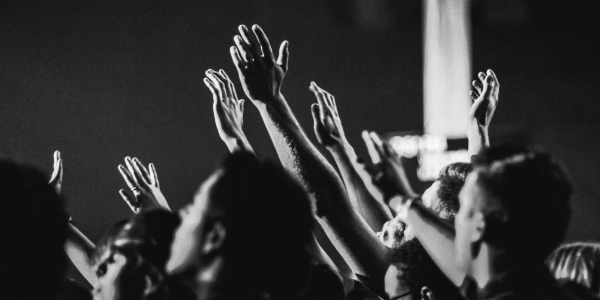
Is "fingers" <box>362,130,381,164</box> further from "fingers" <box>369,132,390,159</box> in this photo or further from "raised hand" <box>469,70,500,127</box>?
"raised hand" <box>469,70,500,127</box>

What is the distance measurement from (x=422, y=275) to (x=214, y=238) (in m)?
0.48

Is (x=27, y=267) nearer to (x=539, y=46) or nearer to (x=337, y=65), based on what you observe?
(x=337, y=65)

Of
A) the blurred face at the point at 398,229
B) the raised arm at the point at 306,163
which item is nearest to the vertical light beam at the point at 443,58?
the blurred face at the point at 398,229

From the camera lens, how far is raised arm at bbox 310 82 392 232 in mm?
1814

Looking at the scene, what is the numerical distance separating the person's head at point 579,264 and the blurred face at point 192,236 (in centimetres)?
90

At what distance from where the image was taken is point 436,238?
56.2 inches

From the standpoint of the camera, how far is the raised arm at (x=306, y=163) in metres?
1.61

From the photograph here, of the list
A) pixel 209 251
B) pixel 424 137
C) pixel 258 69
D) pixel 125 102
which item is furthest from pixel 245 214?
pixel 424 137

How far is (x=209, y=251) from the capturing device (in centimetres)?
131

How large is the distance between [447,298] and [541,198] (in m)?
0.31

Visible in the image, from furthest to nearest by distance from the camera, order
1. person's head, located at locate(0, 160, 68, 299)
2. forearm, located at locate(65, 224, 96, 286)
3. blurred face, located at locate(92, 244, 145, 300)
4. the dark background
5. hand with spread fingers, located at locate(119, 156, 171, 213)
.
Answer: the dark background
hand with spread fingers, located at locate(119, 156, 171, 213)
forearm, located at locate(65, 224, 96, 286)
blurred face, located at locate(92, 244, 145, 300)
person's head, located at locate(0, 160, 68, 299)

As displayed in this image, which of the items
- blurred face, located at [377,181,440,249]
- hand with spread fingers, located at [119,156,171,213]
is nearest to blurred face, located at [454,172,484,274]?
blurred face, located at [377,181,440,249]

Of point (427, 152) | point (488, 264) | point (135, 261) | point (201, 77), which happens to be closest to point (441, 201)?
point (488, 264)

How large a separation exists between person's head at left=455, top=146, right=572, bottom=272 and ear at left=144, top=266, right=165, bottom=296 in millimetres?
727
